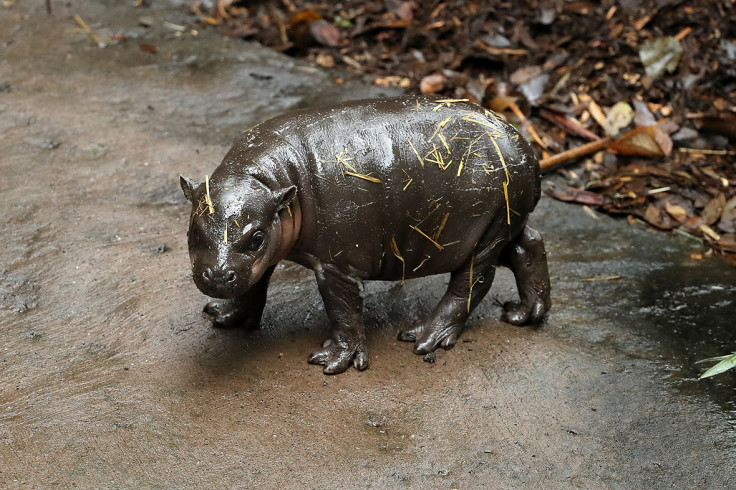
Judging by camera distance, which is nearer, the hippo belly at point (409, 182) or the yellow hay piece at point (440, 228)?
the hippo belly at point (409, 182)

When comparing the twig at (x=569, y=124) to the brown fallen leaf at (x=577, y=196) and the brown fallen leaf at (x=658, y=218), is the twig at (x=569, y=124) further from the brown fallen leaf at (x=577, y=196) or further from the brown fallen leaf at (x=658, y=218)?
the brown fallen leaf at (x=658, y=218)

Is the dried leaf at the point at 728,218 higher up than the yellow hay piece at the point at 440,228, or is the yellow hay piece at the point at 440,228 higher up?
the yellow hay piece at the point at 440,228

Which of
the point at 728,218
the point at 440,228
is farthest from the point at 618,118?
the point at 440,228

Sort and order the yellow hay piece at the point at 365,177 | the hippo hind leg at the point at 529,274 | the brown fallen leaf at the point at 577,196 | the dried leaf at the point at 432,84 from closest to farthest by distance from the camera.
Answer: the yellow hay piece at the point at 365,177
the hippo hind leg at the point at 529,274
the brown fallen leaf at the point at 577,196
the dried leaf at the point at 432,84

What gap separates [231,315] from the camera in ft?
15.6

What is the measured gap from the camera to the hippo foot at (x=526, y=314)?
503cm

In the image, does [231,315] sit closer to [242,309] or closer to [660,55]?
[242,309]

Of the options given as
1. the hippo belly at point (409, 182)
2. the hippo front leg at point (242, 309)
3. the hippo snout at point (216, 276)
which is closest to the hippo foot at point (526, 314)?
the hippo belly at point (409, 182)

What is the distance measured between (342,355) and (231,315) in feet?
2.47

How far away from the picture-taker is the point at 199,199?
13.3ft

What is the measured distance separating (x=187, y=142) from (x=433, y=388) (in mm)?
3421

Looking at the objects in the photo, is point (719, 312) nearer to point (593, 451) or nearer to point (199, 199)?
point (593, 451)

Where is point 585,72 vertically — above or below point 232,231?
below

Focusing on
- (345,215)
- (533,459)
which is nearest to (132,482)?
(345,215)
